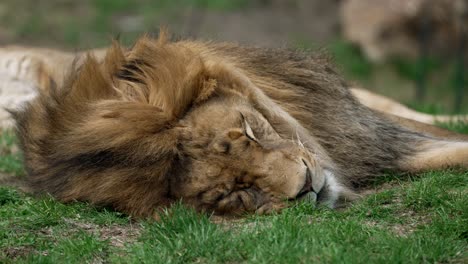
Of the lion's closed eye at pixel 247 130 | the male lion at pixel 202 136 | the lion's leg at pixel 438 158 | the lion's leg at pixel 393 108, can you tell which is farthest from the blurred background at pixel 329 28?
the lion's closed eye at pixel 247 130

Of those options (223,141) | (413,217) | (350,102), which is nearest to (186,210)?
(223,141)

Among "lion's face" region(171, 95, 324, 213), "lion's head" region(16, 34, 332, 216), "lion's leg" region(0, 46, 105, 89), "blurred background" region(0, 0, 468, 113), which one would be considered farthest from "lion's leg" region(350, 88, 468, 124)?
"blurred background" region(0, 0, 468, 113)

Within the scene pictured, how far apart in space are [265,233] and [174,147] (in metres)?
0.61

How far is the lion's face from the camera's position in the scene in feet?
13.9

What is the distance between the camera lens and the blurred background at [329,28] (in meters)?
12.5

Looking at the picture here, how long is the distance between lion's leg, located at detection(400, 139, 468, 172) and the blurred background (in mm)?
6595

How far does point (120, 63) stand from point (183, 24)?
831 cm

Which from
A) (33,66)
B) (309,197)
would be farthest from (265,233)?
(33,66)

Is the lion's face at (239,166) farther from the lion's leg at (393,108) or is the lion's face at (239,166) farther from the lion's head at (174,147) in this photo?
the lion's leg at (393,108)

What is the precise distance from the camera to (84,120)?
179 inches

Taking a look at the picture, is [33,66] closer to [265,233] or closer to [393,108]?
[393,108]

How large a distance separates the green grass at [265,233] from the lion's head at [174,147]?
114 mm

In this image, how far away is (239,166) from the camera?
4.29m

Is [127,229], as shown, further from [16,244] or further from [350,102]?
[350,102]
